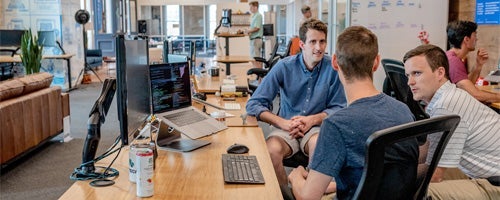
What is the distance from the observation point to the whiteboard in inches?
237

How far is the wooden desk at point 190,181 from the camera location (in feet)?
5.96

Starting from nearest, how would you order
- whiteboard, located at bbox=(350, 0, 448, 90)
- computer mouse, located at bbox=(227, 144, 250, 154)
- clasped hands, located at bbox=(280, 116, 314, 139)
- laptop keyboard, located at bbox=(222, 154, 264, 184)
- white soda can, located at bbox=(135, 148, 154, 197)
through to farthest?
1. white soda can, located at bbox=(135, 148, 154, 197)
2. laptop keyboard, located at bbox=(222, 154, 264, 184)
3. computer mouse, located at bbox=(227, 144, 250, 154)
4. clasped hands, located at bbox=(280, 116, 314, 139)
5. whiteboard, located at bbox=(350, 0, 448, 90)

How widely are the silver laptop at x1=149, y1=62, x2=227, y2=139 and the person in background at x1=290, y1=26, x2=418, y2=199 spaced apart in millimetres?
867

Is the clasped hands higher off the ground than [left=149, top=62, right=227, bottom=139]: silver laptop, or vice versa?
[left=149, top=62, right=227, bottom=139]: silver laptop

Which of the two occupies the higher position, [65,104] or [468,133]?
[468,133]

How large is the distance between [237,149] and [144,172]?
2.30ft

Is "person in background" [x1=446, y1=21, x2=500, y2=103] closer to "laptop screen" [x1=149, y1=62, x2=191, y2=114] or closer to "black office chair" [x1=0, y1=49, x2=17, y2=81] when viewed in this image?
"laptop screen" [x1=149, y1=62, x2=191, y2=114]

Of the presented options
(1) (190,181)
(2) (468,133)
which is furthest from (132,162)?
(2) (468,133)

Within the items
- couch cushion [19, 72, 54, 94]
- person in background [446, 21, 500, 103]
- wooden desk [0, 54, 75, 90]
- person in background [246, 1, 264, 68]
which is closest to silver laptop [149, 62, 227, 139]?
person in background [446, 21, 500, 103]

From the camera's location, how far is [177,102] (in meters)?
2.64

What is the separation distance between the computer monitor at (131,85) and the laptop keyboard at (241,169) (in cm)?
40

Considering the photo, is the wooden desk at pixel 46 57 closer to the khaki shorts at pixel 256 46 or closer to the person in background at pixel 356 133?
the khaki shorts at pixel 256 46

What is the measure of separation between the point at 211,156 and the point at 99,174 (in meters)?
0.51

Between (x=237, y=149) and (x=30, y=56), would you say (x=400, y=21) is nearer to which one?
(x=237, y=149)
